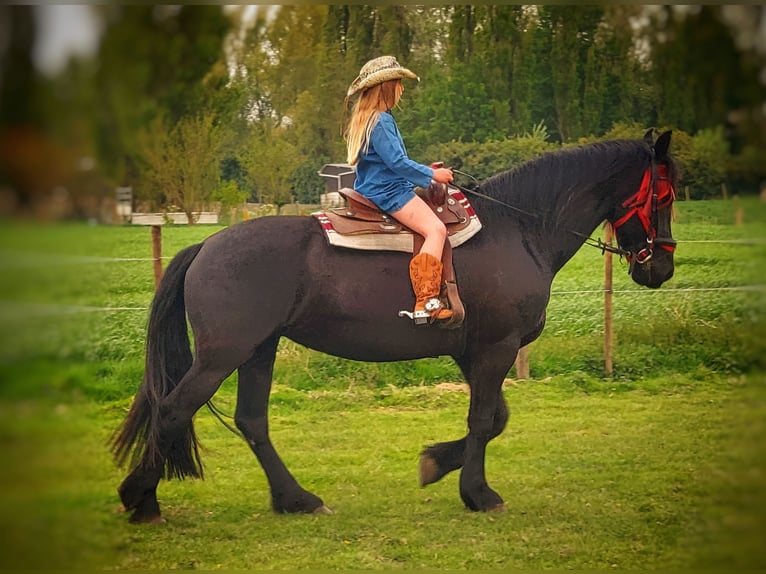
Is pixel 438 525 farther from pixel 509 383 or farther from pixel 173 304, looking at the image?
pixel 509 383

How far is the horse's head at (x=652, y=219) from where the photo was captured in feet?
15.5

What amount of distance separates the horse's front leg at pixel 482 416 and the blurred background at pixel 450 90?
69.6 inches

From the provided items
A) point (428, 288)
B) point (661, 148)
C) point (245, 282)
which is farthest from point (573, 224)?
point (245, 282)

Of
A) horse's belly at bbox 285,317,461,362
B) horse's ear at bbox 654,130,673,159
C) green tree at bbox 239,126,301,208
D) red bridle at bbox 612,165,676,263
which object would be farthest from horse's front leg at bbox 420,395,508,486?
→ green tree at bbox 239,126,301,208

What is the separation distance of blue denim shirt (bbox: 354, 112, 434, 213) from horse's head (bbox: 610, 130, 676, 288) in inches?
49.3

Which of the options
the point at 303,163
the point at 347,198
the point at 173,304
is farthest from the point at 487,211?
the point at 303,163

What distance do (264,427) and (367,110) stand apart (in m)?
1.91

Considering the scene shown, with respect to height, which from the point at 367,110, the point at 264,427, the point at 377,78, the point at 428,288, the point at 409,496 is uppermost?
the point at 377,78

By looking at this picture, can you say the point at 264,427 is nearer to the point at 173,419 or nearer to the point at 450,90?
the point at 173,419

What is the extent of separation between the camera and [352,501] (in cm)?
503

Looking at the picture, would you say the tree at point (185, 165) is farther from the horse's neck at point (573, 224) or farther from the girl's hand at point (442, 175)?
the horse's neck at point (573, 224)

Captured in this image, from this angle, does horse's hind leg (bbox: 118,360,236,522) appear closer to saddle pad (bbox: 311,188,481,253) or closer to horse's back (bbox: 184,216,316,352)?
horse's back (bbox: 184,216,316,352)

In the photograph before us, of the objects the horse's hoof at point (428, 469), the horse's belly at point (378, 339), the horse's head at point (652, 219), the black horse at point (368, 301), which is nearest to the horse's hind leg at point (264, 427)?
the black horse at point (368, 301)

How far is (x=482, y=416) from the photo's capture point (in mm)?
4703
